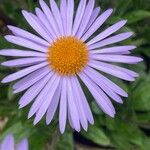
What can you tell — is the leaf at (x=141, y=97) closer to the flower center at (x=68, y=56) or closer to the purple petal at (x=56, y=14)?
the flower center at (x=68, y=56)

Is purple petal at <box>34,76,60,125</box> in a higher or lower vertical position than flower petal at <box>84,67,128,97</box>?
higher

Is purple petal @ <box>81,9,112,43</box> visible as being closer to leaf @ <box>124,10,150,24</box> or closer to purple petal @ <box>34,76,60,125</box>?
purple petal @ <box>34,76,60,125</box>

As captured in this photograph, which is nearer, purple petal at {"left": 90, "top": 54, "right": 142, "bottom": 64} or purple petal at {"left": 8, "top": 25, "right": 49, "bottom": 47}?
purple petal at {"left": 90, "top": 54, "right": 142, "bottom": 64}

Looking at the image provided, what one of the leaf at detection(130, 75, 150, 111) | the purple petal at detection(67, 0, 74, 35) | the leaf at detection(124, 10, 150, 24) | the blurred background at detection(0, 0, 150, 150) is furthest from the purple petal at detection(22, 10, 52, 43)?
the leaf at detection(130, 75, 150, 111)

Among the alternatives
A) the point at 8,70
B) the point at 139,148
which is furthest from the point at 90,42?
the point at 139,148

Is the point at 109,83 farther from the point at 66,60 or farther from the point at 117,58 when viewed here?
the point at 66,60

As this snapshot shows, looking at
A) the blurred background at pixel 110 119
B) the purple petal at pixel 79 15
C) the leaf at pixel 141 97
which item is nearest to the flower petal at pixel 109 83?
the purple petal at pixel 79 15

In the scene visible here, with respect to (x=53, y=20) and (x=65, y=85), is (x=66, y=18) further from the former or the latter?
(x=65, y=85)

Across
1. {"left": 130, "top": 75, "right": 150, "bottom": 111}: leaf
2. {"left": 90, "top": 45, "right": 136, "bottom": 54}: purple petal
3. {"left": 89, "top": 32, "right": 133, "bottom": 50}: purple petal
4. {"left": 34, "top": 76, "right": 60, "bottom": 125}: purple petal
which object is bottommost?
{"left": 130, "top": 75, "right": 150, "bottom": 111}: leaf
